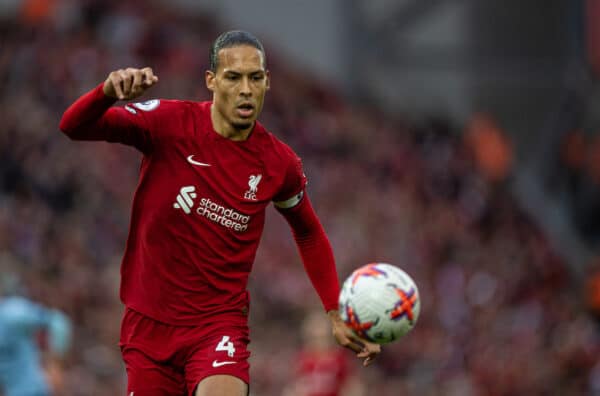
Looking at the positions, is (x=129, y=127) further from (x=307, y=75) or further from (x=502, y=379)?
(x=307, y=75)

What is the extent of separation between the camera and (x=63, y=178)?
13477 millimetres

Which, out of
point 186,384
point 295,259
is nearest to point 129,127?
point 186,384

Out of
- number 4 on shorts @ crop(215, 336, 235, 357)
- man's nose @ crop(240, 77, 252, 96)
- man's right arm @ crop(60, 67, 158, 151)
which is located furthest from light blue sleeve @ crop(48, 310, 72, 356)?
man's nose @ crop(240, 77, 252, 96)

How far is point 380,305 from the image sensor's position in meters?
6.03

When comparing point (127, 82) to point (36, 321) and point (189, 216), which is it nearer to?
point (189, 216)

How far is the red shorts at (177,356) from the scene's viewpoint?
5.88 m

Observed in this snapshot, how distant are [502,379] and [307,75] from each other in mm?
8274

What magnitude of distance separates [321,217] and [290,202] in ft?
36.1

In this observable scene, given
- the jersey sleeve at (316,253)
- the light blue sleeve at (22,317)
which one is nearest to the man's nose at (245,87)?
the jersey sleeve at (316,253)

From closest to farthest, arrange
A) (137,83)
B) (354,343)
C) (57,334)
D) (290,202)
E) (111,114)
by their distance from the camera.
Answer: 1. (137,83)
2. (111,114)
3. (354,343)
4. (290,202)
5. (57,334)

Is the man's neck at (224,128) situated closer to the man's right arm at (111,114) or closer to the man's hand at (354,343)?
the man's right arm at (111,114)

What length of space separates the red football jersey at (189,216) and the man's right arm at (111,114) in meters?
0.11

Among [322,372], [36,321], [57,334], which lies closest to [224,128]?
[57,334]

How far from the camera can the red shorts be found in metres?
5.88
